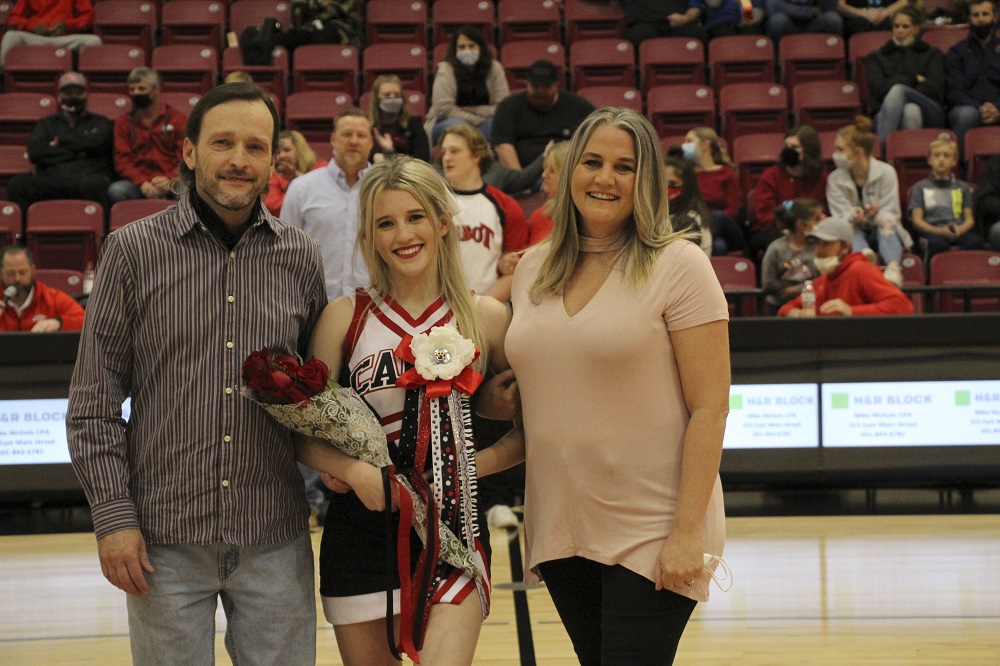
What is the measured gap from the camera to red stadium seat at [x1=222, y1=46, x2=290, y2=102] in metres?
9.72

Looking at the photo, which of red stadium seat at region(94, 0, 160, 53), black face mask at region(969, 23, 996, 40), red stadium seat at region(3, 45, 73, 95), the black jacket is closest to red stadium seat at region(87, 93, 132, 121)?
red stadium seat at region(3, 45, 73, 95)

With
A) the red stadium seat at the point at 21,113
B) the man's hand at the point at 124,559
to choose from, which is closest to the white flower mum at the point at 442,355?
the man's hand at the point at 124,559

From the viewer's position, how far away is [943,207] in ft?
27.0

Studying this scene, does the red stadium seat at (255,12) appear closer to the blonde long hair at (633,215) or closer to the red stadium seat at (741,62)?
the red stadium seat at (741,62)

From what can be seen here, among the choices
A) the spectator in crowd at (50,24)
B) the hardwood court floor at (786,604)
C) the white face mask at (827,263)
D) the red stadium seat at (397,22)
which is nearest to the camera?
the hardwood court floor at (786,604)

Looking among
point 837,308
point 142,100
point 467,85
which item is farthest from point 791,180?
point 142,100

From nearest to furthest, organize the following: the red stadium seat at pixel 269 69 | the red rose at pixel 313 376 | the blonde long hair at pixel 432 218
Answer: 1. the red rose at pixel 313 376
2. the blonde long hair at pixel 432 218
3. the red stadium seat at pixel 269 69

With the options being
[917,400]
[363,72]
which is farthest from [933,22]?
[917,400]

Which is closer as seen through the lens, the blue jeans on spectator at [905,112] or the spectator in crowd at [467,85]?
the spectator in crowd at [467,85]

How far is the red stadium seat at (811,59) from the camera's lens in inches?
396

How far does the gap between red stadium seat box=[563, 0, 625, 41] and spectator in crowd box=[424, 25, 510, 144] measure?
197 cm

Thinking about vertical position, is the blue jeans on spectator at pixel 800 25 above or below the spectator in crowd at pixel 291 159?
above

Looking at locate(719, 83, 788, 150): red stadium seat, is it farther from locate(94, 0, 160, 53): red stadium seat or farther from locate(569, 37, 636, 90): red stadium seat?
locate(94, 0, 160, 53): red stadium seat

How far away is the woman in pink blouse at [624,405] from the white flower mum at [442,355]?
93mm
